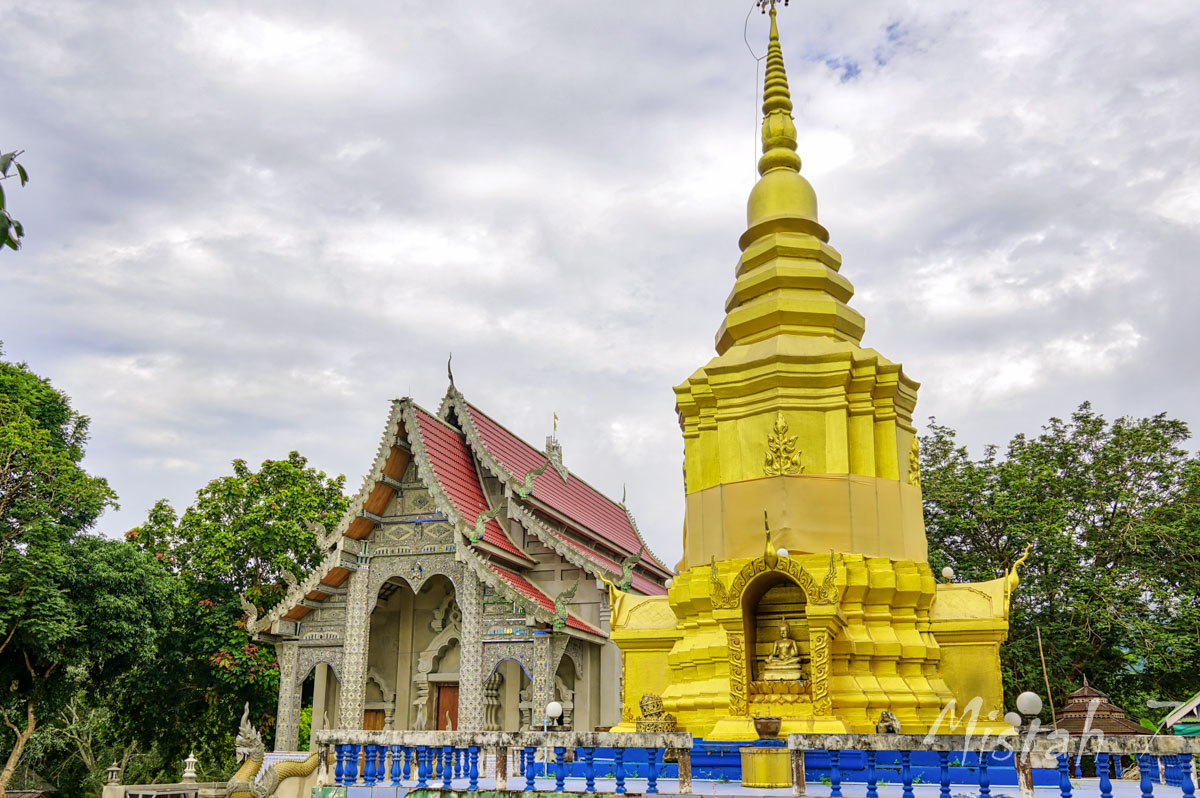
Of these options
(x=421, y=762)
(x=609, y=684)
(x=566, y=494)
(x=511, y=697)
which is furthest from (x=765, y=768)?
(x=566, y=494)

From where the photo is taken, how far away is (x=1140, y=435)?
20.2 meters

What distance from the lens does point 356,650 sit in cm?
1703

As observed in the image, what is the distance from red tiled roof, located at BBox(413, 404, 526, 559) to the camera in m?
17.4

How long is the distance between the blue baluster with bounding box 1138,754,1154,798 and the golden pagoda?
3.69 metres

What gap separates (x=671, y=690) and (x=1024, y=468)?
12.7 metres

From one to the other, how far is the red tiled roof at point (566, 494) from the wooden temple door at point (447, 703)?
392 cm

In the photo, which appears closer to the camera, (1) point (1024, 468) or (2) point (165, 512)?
(1) point (1024, 468)

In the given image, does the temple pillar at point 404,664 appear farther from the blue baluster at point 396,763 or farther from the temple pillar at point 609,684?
the blue baluster at point 396,763

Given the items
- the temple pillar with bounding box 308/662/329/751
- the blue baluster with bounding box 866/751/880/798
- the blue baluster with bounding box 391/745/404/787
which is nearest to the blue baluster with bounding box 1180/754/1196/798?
the blue baluster with bounding box 866/751/880/798

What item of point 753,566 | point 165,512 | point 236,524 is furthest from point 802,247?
point 165,512

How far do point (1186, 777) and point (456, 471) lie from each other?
13908 mm

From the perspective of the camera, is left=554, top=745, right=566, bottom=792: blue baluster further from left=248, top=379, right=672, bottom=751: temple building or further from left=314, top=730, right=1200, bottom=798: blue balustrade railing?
left=248, top=379, right=672, bottom=751: temple building

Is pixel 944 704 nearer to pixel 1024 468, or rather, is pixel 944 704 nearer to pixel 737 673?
pixel 737 673

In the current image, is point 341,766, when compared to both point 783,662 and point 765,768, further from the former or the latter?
point 783,662
